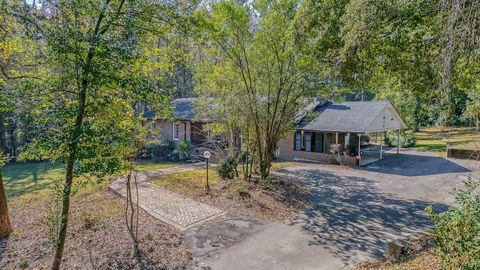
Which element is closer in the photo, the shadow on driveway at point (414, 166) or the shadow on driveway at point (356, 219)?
the shadow on driveway at point (356, 219)

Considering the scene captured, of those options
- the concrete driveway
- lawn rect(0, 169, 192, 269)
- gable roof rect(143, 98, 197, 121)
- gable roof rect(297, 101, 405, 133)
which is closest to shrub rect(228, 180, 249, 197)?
the concrete driveway

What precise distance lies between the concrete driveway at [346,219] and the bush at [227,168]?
357 cm

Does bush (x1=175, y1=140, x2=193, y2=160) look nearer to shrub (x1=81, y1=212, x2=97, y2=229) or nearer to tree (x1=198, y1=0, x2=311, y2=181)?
tree (x1=198, y1=0, x2=311, y2=181)

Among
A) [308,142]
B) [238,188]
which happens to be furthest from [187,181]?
[308,142]

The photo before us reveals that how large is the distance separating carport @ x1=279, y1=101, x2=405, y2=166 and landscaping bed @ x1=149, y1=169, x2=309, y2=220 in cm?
722

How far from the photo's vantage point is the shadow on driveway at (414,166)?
Answer: 54.7 feet

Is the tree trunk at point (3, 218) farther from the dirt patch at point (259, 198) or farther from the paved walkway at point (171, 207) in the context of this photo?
the dirt patch at point (259, 198)

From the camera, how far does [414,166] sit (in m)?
18.2

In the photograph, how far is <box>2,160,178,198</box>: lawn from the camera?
12569mm

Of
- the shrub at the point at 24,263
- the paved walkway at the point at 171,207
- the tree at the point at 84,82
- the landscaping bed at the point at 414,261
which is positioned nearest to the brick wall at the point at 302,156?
the paved walkway at the point at 171,207

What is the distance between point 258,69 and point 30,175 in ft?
43.8

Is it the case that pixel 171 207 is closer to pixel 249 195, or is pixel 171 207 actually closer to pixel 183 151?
pixel 249 195

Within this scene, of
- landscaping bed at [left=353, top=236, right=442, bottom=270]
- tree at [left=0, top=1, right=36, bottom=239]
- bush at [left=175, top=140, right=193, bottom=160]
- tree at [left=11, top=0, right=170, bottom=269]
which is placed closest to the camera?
tree at [left=0, top=1, right=36, bottom=239]

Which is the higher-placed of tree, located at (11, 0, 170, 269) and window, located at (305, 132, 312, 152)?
tree, located at (11, 0, 170, 269)
